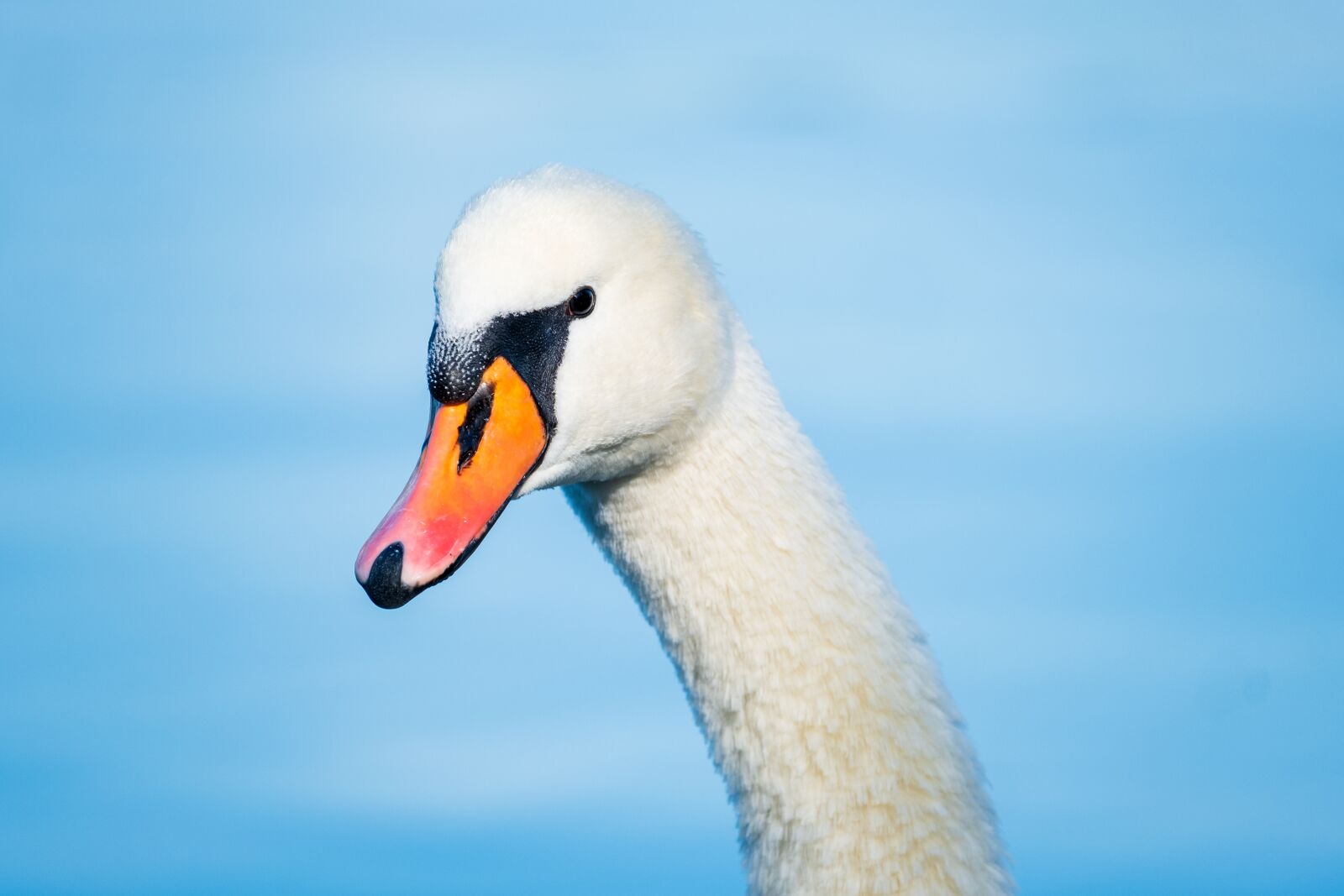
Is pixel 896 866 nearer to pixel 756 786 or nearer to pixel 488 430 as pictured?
pixel 756 786

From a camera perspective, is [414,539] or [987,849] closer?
[414,539]

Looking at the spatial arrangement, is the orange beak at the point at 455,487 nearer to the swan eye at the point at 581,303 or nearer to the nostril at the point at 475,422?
the nostril at the point at 475,422

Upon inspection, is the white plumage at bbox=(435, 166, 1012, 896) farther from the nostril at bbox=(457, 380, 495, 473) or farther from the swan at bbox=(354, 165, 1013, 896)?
the nostril at bbox=(457, 380, 495, 473)

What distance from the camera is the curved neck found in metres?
4.70

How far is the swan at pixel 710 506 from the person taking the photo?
14.6ft

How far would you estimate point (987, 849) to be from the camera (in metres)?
4.81

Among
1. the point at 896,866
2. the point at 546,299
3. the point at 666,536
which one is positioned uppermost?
the point at 546,299

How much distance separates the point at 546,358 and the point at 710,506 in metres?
0.59

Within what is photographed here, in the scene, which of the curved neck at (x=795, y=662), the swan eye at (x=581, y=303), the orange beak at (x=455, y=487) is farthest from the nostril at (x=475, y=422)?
the curved neck at (x=795, y=662)

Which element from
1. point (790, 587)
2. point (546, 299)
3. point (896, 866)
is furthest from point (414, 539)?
point (896, 866)

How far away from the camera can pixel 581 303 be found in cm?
456

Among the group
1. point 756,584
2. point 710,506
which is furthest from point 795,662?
point 710,506

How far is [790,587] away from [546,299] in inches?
39.0

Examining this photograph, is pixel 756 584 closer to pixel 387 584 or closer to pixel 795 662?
pixel 795 662
